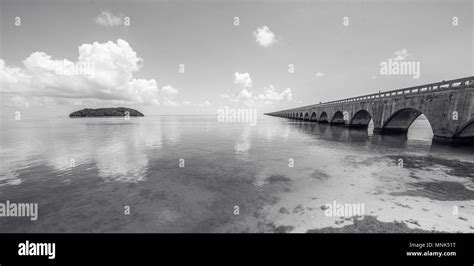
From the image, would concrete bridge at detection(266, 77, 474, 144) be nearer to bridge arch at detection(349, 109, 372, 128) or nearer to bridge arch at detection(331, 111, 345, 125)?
Answer: bridge arch at detection(349, 109, 372, 128)

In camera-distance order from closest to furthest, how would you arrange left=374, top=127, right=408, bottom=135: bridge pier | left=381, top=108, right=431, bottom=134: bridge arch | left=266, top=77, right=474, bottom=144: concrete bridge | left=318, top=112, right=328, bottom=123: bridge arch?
left=266, top=77, right=474, bottom=144: concrete bridge < left=381, top=108, right=431, bottom=134: bridge arch < left=374, top=127, right=408, bottom=135: bridge pier < left=318, top=112, right=328, bottom=123: bridge arch

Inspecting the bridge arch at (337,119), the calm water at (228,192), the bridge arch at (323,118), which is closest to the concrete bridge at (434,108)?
the calm water at (228,192)

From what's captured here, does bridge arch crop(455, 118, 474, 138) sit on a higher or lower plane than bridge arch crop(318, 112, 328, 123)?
lower

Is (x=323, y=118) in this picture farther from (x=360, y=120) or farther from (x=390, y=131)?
(x=390, y=131)

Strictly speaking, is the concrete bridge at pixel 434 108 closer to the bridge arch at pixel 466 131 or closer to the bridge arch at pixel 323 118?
the bridge arch at pixel 466 131

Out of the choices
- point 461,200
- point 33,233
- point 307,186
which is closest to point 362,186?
point 307,186

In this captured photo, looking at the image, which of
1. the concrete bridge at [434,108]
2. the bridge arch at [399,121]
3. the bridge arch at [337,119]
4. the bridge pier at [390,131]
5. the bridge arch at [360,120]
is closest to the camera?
the concrete bridge at [434,108]

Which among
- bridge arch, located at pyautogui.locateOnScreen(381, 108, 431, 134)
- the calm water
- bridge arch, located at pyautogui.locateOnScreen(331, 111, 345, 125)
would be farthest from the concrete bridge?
bridge arch, located at pyautogui.locateOnScreen(331, 111, 345, 125)

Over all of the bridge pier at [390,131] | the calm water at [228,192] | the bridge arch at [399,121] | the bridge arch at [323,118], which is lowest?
the calm water at [228,192]

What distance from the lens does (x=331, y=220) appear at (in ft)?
14.7

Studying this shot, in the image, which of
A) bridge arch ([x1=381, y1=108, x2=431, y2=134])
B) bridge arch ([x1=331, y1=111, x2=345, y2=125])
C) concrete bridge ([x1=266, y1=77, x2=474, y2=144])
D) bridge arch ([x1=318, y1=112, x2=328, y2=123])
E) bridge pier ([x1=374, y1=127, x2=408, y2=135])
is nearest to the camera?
concrete bridge ([x1=266, y1=77, x2=474, y2=144])

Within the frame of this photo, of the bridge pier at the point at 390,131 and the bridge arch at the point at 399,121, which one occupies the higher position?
the bridge arch at the point at 399,121

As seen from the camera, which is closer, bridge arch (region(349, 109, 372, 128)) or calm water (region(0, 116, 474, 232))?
calm water (region(0, 116, 474, 232))

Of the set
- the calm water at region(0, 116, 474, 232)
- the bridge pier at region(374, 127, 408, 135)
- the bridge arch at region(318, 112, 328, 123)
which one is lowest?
the calm water at region(0, 116, 474, 232)
